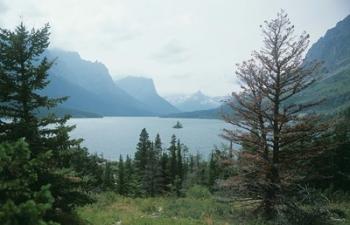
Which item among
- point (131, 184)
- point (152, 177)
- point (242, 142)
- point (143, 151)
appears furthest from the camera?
point (143, 151)

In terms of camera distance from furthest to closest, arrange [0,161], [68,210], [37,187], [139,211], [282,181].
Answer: [139,211] < [282,181] < [68,210] < [37,187] < [0,161]

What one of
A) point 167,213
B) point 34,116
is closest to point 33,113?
point 34,116

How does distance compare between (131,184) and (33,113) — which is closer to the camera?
(33,113)

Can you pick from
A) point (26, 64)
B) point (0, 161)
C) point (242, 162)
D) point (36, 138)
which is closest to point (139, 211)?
point (242, 162)

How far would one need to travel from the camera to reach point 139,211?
22797mm

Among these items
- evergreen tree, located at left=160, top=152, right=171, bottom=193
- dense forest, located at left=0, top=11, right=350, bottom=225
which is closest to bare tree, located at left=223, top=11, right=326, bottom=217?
dense forest, located at left=0, top=11, right=350, bottom=225

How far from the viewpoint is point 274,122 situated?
19391 mm

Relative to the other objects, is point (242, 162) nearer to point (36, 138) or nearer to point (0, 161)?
point (36, 138)

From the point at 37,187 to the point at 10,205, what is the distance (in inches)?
323

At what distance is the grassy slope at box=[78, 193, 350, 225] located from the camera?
18.0 metres

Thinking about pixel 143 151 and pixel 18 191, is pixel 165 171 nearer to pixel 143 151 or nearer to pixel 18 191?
pixel 143 151

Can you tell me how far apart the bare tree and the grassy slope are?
1973 millimetres

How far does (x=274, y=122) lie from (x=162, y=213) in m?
7.94

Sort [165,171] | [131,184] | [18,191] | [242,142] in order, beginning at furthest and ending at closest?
[131,184]
[165,171]
[242,142]
[18,191]
